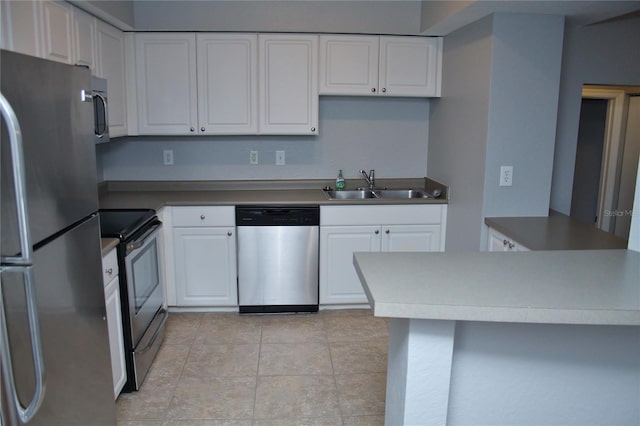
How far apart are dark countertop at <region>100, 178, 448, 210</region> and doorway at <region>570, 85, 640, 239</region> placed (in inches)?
47.6

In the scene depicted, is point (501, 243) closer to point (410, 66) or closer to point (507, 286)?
point (507, 286)

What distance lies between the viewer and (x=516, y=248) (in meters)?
2.58

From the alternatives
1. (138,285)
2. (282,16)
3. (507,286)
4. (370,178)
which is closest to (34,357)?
(507,286)

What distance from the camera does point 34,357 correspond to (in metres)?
1.28

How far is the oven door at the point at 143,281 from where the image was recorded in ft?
8.41

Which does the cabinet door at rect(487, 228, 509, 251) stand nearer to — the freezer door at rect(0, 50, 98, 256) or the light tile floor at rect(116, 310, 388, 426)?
the light tile floor at rect(116, 310, 388, 426)

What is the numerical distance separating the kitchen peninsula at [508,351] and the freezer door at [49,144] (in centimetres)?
97

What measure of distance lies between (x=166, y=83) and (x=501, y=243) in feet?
8.29

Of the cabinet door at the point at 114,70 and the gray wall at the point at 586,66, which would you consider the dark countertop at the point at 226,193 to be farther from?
the gray wall at the point at 586,66

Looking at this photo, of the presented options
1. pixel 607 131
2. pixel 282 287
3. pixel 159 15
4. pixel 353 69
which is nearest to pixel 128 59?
pixel 159 15

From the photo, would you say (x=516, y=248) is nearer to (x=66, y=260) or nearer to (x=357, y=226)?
(x=357, y=226)

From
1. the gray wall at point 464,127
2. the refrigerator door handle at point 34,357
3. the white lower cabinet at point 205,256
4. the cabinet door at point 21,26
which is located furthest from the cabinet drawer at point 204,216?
the refrigerator door handle at point 34,357

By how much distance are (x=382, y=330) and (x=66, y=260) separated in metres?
2.32

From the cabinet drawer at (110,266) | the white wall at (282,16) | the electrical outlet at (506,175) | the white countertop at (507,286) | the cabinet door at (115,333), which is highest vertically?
the white wall at (282,16)
